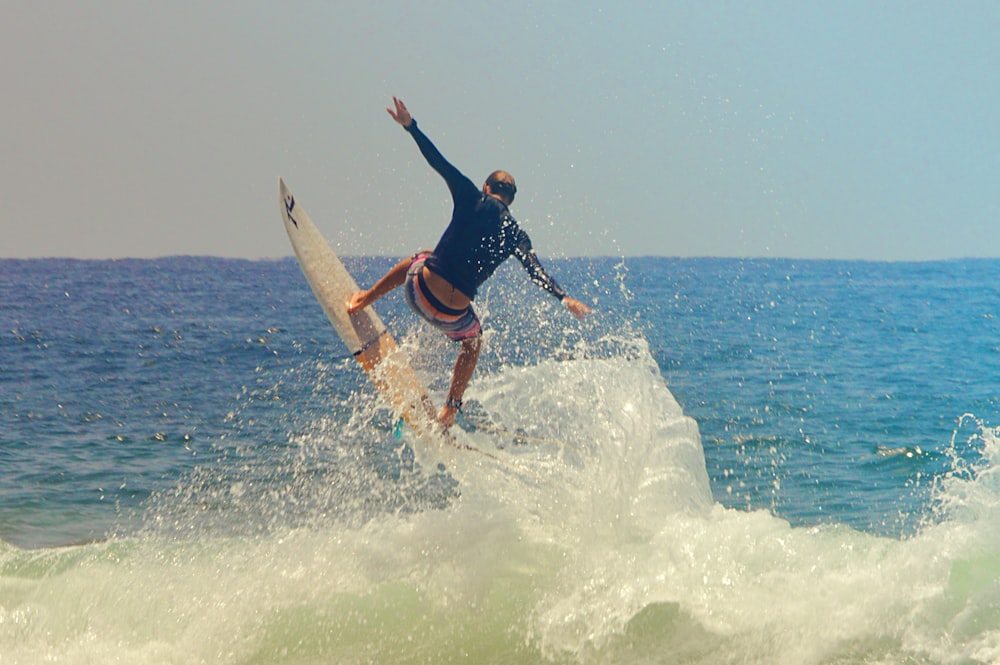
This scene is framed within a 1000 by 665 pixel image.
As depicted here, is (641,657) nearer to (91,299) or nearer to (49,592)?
(49,592)

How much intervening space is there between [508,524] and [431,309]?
1.84 meters

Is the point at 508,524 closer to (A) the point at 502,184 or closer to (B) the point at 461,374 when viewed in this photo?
(B) the point at 461,374

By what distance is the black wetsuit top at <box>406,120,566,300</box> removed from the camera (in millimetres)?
6727

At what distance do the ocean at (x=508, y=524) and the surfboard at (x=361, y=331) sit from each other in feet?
0.72

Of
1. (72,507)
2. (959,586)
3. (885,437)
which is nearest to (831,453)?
(885,437)

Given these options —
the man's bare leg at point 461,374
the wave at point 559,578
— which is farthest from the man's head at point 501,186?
the wave at point 559,578

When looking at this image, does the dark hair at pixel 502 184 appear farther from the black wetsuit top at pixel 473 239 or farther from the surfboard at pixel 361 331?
the surfboard at pixel 361 331

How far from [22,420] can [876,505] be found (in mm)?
11017

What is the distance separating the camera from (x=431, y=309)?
7.20 metres

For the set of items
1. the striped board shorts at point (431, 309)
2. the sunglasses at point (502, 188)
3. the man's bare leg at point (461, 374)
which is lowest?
the man's bare leg at point (461, 374)

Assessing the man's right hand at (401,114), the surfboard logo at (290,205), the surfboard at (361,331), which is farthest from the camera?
the surfboard logo at (290,205)

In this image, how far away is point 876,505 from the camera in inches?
350

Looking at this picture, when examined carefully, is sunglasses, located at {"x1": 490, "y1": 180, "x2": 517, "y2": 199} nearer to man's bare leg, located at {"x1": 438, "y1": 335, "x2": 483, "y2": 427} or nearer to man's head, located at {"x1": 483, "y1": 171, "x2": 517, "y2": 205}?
man's head, located at {"x1": 483, "y1": 171, "x2": 517, "y2": 205}

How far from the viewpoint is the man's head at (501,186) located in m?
6.95
